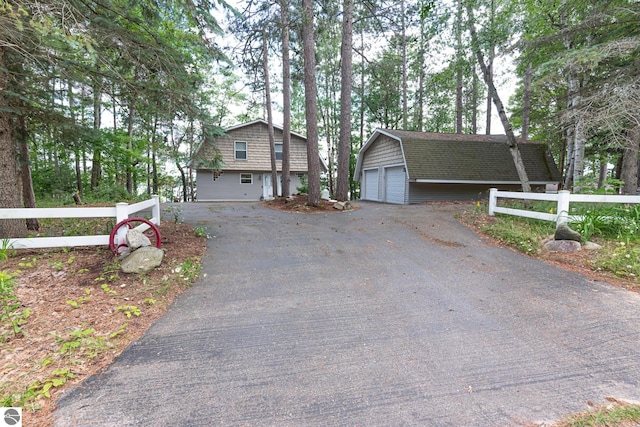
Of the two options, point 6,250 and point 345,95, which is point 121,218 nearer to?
point 6,250

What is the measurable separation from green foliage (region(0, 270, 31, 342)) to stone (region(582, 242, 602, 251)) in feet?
25.7

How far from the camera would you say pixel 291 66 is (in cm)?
1506

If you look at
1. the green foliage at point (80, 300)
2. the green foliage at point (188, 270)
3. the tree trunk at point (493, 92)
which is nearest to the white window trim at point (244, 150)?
the tree trunk at point (493, 92)

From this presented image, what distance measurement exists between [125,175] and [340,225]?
681 inches

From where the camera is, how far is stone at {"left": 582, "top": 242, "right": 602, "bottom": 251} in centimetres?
514

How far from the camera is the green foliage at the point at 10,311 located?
284 cm

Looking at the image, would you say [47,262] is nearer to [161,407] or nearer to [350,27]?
[161,407]

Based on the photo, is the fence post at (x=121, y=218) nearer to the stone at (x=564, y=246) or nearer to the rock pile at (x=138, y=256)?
the rock pile at (x=138, y=256)

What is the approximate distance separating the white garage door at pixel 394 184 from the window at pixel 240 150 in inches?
382

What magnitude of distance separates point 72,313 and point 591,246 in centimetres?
761

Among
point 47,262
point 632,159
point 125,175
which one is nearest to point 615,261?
point 632,159

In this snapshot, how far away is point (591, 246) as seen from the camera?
17.1ft

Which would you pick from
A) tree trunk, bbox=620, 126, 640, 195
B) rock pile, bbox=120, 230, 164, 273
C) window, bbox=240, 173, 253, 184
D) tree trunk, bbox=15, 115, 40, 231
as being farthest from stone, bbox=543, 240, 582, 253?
window, bbox=240, 173, 253, 184

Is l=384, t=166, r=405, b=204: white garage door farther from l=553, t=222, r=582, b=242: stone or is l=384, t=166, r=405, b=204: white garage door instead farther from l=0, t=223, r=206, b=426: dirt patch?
l=0, t=223, r=206, b=426: dirt patch
